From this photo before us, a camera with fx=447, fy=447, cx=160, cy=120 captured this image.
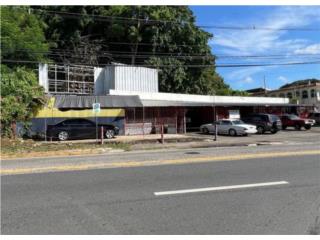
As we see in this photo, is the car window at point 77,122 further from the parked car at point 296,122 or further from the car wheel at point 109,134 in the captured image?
the parked car at point 296,122

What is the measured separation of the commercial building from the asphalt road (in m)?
21.4

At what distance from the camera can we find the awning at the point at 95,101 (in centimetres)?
3381

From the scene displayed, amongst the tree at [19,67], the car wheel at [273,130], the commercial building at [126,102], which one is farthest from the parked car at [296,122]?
the tree at [19,67]

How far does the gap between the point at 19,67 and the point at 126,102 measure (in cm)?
1116

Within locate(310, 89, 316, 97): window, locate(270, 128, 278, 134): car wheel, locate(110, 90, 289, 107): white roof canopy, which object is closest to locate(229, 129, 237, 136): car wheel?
locate(270, 128, 278, 134): car wheel

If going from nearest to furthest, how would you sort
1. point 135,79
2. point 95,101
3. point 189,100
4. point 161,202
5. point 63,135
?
point 161,202 → point 63,135 → point 95,101 → point 135,79 → point 189,100

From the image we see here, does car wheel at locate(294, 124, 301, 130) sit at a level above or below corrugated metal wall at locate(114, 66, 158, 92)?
below

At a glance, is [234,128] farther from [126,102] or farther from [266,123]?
[126,102]

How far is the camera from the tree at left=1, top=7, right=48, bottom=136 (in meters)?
29.6

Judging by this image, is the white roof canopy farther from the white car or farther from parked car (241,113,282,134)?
parked car (241,113,282,134)

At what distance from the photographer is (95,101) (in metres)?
34.8

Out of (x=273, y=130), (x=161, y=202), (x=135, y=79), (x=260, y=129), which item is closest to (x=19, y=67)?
(x=135, y=79)

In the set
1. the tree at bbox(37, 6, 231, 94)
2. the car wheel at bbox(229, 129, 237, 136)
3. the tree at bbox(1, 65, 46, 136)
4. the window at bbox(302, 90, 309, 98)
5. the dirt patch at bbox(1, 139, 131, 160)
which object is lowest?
the dirt patch at bbox(1, 139, 131, 160)
